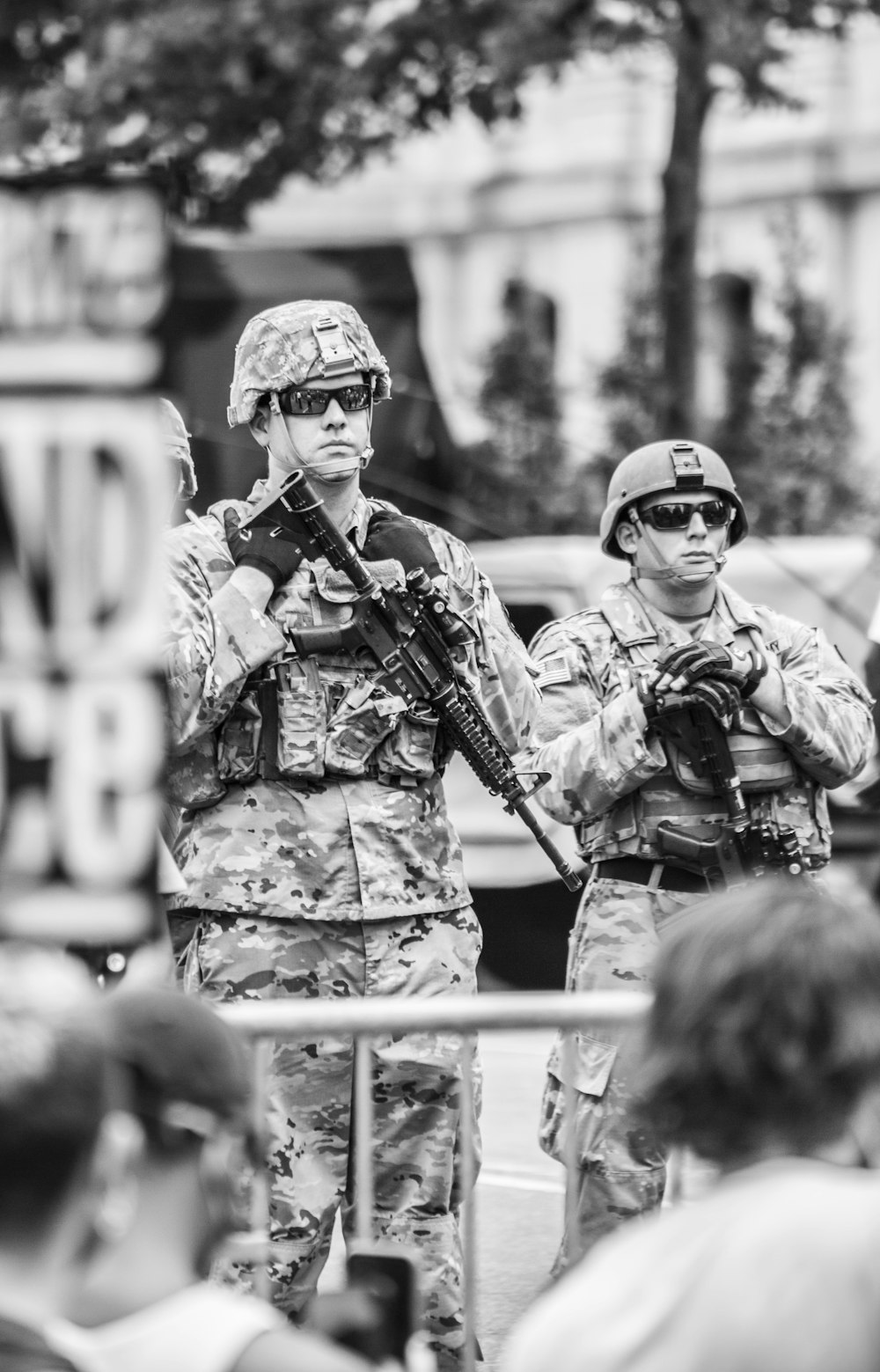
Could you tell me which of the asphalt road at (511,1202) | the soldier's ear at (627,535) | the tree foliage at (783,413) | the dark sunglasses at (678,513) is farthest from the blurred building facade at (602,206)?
the dark sunglasses at (678,513)

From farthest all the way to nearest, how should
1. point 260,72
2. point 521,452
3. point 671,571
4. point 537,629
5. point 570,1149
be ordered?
point 521,452, point 260,72, point 537,629, point 671,571, point 570,1149

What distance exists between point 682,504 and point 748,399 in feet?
56.2

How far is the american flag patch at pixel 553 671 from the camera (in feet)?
18.5

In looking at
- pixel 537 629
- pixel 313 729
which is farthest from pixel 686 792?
pixel 537 629

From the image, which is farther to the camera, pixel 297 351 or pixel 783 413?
pixel 783 413

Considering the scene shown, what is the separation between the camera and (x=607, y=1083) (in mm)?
5160

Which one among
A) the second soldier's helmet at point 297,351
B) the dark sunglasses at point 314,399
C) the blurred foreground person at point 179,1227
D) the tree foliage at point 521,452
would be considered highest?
the second soldier's helmet at point 297,351

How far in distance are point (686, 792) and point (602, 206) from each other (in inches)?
1057

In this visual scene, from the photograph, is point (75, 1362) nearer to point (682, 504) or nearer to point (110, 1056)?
point (110, 1056)

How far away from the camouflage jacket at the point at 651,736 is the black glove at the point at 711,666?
0.32 feet

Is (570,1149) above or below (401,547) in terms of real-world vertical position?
below

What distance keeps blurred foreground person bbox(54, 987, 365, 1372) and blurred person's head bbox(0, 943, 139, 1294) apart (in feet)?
0.66

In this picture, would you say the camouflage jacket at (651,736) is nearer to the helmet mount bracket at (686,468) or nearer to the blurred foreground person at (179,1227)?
the helmet mount bracket at (686,468)

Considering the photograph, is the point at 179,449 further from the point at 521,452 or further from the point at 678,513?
the point at 521,452
